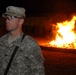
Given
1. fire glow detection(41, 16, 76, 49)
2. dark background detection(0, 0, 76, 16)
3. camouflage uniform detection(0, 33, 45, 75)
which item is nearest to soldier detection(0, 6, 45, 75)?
camouflage uniform detection(0, 33, 45, 75)

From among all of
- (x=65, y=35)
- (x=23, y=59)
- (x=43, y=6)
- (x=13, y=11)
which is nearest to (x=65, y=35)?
(x=65, y=35)

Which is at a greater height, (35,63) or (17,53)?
(17,53)

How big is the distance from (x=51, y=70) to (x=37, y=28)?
9.03m

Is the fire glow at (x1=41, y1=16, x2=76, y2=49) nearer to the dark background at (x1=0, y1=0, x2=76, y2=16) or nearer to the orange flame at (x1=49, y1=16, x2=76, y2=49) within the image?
the orange flame at (x1=49, y1=16, x2=76, y2=49)

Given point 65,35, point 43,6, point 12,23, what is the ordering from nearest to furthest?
point 12,23
point 65,35
point 43,6

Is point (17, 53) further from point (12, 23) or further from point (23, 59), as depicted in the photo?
point (12, 23)

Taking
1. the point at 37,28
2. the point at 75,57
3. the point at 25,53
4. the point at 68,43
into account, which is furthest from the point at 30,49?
the point at 37,28

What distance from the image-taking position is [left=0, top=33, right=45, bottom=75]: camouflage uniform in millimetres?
4059

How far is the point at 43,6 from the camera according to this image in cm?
2270

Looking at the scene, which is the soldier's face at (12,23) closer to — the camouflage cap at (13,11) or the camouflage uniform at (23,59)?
the camouflage cap at (13,11)

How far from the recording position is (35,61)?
4.10m

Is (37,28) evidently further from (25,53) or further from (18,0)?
(25,53)

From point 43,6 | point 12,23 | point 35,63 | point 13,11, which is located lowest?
point 43,6

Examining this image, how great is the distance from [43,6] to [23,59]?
1882cm
